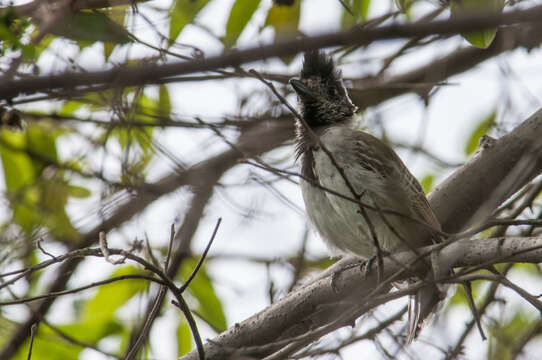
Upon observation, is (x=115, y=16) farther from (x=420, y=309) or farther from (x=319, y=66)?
(x=420, y=309)

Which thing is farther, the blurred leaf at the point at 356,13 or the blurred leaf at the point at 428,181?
the blurred leaf at the point at 428,181

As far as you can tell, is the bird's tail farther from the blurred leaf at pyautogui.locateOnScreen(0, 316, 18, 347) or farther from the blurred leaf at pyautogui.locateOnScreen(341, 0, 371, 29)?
the blurred leaf at pyautogui.locateOnScreen(0, 316, 18, 347)

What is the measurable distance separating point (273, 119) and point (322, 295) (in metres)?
1.77

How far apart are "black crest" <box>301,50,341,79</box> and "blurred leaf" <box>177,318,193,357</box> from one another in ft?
6.82

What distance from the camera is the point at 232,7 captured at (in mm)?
3834

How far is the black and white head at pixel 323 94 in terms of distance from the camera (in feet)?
16.1

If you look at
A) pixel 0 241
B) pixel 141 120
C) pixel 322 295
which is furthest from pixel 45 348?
pixel 322 295

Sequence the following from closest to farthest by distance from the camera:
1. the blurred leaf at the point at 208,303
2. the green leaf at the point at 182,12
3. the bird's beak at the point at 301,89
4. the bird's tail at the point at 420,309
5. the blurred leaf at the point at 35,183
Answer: the green leaf at the point at 182,12 < the bird's tail at the point at 420,309 < the bird's beak at the point at 301,89 < the blurred leaf at the point at 35,183 < the blurred leaf at the point at 208,303

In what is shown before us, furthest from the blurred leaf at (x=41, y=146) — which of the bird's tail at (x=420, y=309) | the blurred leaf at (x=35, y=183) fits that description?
the bird's tail at (x=420, y=309)

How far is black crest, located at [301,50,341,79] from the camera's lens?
497cm

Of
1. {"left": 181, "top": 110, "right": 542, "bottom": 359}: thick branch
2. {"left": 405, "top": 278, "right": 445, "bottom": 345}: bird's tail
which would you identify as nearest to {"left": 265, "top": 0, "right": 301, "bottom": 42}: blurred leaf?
{"left": 181, "top": 110, "right": 542, "bottom": 359}: thick branch

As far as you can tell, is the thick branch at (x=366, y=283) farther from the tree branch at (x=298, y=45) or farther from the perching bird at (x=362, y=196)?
the tree branch at (x=298, y=45)

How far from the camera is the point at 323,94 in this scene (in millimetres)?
4945

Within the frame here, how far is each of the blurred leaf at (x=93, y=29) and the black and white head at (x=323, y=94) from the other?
1.69m
